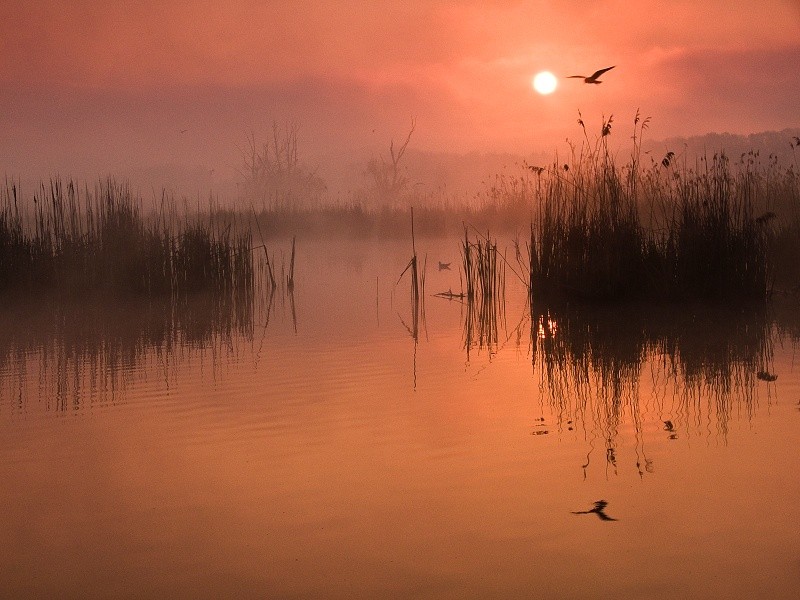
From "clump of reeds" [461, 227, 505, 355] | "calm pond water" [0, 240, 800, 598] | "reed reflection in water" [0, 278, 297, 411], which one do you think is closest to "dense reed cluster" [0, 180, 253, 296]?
"reed reflection in water" [0, 278, 297, 411]

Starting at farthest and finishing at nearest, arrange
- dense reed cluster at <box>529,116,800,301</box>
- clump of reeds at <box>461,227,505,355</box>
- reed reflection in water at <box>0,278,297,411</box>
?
1. dense reed cluster at <box>529,116,800,301</box>
2. clump of reeds at <box>461,227,505,355</box>
3. reed reflection in water at <box>0,278,297,411</box>

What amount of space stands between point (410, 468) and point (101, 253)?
5.72m

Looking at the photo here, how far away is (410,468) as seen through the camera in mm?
2340

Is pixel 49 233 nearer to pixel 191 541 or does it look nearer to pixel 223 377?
pixel 223 377

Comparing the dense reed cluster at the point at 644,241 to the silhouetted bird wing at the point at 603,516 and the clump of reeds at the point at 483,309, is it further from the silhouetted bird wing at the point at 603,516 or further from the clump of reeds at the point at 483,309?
the silhouetted bird wing at the point at 603,516

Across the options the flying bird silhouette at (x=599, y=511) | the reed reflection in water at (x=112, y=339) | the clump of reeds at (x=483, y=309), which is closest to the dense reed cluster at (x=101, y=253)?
the reed reflection in water at (x=112, y=339)

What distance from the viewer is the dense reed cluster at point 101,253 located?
23.7 feet

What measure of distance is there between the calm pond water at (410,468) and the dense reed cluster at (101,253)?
2586 mm

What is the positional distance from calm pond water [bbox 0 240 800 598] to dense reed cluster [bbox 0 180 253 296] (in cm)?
259

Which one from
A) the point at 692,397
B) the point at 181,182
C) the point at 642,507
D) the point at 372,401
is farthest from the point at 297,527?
the point at 181,182

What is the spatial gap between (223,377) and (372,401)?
888mm

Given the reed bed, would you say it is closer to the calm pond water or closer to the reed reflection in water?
the calm pond water

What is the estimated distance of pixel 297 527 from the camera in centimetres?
192

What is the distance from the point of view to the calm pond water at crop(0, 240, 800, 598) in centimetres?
169
